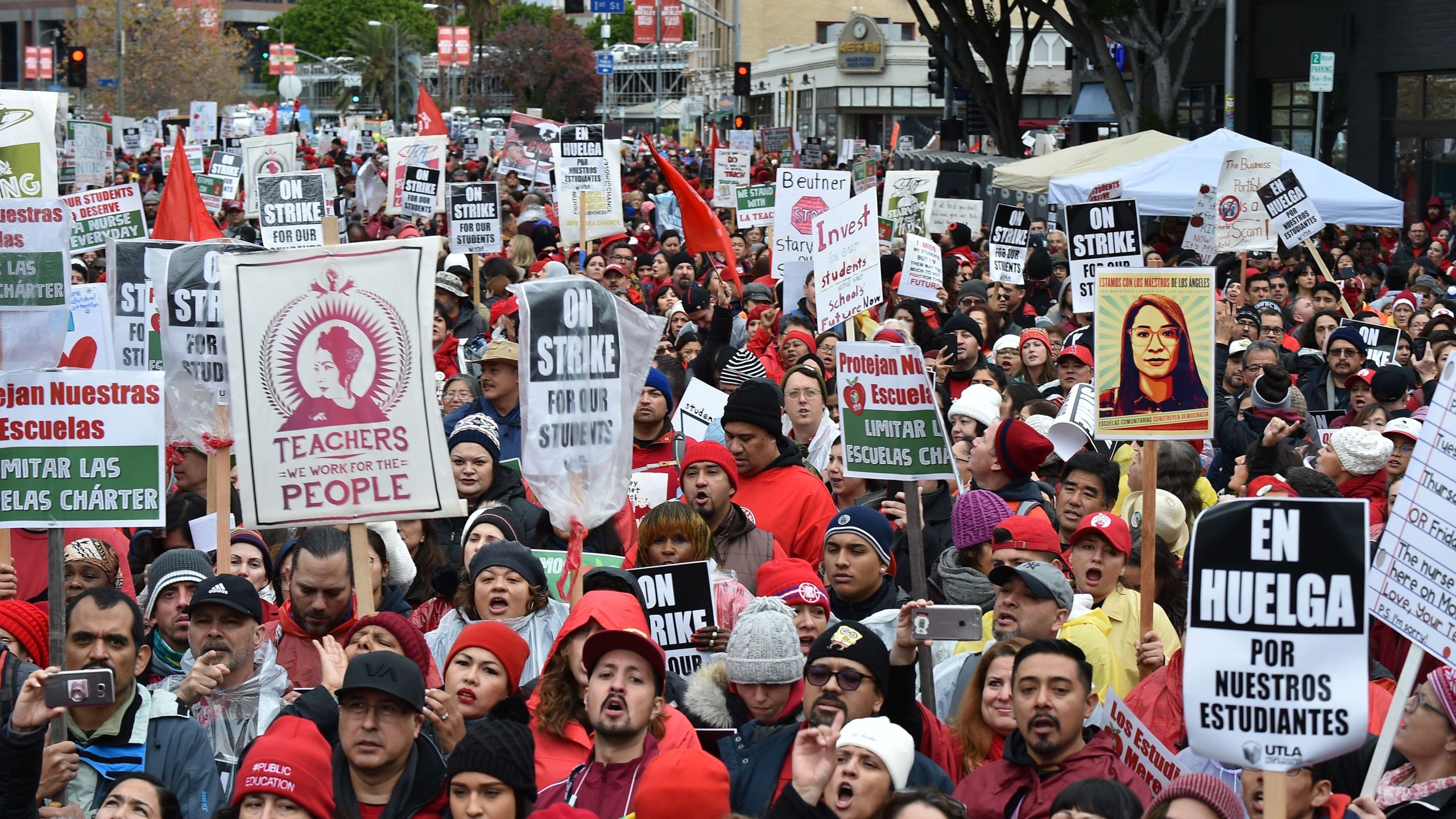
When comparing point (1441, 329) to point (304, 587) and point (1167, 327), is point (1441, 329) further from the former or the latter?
point (304, 587)

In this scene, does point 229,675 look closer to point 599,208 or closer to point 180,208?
point 180,208

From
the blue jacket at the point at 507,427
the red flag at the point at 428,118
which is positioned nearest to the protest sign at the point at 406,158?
the red flag at the point at 428,118

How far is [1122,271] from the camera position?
693 centimetres

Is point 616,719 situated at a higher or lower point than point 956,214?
lower

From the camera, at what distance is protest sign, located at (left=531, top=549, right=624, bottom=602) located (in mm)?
6746

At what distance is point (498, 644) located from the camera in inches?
207

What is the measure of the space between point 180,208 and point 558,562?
794 cm

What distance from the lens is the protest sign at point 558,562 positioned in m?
6.75

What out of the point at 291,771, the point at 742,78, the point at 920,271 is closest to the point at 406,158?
the point at 920,271

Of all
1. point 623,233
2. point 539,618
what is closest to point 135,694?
point 539,618

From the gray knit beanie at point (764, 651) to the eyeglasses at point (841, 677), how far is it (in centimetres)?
27

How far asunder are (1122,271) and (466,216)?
1077cm

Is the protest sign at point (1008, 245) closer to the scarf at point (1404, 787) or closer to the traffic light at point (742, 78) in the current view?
the scarf at point (1404, 787)

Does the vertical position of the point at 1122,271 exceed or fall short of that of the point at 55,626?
it exceeds it
